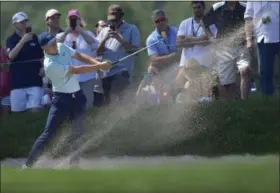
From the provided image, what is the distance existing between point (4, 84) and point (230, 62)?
10.7ft


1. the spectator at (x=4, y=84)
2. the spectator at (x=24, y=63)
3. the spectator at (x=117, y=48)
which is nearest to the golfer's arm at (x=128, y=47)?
the spectator at (x=117, y=48)

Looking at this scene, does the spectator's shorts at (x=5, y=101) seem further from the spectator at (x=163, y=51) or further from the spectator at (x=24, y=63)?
the spectator at (x=163, y=51)

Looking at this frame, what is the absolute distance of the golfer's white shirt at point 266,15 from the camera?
35.8 ft

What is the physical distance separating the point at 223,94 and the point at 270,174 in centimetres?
610

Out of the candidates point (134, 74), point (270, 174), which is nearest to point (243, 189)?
point (270, 174)

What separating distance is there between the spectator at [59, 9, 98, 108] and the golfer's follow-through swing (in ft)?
4.75

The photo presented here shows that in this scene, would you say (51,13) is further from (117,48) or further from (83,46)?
(117,48)

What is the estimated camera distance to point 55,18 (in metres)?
12.4

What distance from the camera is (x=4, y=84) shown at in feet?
42.6

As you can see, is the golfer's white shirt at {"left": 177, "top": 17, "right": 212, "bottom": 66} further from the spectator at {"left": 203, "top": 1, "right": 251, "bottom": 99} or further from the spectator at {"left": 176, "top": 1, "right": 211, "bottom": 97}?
the spectator at {"left": 203, "top": 1, "right": 251, "bottom": 99}

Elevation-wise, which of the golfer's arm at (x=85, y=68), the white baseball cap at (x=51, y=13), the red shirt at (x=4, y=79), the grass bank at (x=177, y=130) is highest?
the white baseball cap at (x=51, y=13)

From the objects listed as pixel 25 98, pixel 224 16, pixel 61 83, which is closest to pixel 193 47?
pixel 224 16

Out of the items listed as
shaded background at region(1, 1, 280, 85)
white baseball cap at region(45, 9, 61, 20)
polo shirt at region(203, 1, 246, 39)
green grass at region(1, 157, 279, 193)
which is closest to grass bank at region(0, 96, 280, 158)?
shaded background at region(1, 1, 280, 85)

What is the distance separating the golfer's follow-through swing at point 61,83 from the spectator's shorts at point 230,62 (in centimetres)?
157
